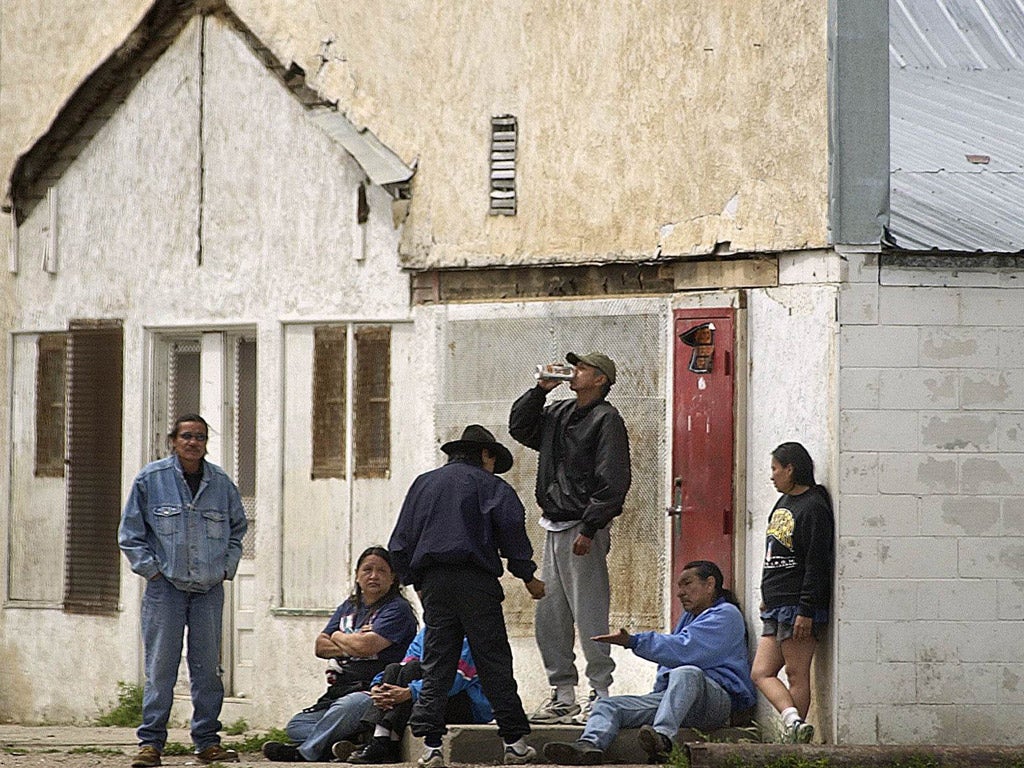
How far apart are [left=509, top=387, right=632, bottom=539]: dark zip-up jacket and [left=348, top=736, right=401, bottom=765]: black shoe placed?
1496 millimetres

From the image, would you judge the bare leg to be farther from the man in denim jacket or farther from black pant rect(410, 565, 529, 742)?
the man in denim jacket

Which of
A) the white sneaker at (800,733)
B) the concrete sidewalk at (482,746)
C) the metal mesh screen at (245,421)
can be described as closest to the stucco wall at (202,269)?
the metal mesh screen at (245,421)

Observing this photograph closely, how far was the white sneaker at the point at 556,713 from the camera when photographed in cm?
959

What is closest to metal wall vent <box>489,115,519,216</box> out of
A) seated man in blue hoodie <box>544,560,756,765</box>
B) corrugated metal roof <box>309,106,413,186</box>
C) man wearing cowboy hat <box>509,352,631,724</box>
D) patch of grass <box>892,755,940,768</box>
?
corrugated metal roof <box>309,106,413,186</box>

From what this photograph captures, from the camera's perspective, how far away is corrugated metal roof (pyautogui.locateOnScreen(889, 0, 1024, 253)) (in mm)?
9297

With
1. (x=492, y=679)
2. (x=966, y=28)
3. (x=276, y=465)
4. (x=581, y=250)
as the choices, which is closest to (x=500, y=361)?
(x=581, y=250)

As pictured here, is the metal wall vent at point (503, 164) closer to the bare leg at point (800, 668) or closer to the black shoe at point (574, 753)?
the bare leg at point (800, 668)

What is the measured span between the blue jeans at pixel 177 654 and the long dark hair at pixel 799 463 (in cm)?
312

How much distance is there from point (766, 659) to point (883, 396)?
150cm

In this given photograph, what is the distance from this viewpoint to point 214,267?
476 inches

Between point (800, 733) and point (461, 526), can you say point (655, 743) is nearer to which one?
point (800, 733)

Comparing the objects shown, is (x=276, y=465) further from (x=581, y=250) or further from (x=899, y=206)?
(x=899, y=206)

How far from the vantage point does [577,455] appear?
9.73 m

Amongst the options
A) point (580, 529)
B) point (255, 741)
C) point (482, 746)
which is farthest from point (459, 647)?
point (255, 741)
